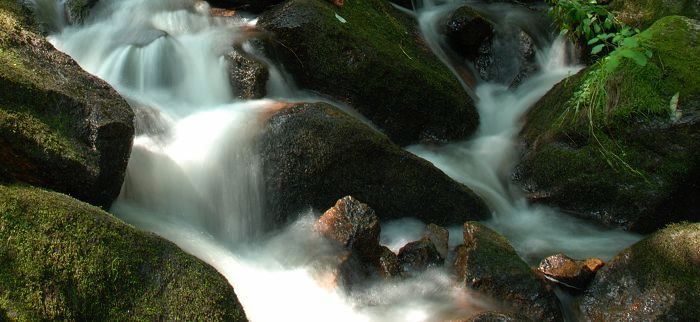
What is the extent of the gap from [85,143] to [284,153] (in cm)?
158

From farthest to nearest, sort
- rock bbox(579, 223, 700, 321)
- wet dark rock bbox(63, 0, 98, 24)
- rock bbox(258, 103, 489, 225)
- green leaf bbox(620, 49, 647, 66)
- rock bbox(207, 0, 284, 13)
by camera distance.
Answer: rock bbox(207, 0, 284, 13)
wet dark rock bbox(63, 0, 98, 24)
rock bbox(258, 103, 489, 225)
rock bbox(579, 223, 700, 321)
green leaf bbox(620, 49, 647, 66)

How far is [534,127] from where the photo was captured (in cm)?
701

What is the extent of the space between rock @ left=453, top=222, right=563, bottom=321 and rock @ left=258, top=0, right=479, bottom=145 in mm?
2576

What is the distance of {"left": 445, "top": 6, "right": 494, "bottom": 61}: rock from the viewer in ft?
28.1

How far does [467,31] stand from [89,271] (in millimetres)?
6443

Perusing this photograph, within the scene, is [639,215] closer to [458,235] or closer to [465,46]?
[458,235]

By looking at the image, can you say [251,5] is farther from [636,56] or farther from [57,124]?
[636,56]

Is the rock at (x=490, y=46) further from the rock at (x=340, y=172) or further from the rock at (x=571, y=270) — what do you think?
the rock at (x=571, y=270)

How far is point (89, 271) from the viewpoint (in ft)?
10.8

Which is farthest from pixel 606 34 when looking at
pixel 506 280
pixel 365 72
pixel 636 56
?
pixel 365 72

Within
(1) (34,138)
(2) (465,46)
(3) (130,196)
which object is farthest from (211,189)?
(2) (465,46)

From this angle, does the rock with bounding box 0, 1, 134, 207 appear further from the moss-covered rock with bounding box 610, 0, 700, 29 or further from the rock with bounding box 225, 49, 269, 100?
the moss-covered rock with bounding box 610, 0, 700, 29

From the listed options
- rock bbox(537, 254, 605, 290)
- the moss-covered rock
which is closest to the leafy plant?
rock bbox(537, 254, 605, 290)

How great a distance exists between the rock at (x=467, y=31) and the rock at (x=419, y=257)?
4.50 m
